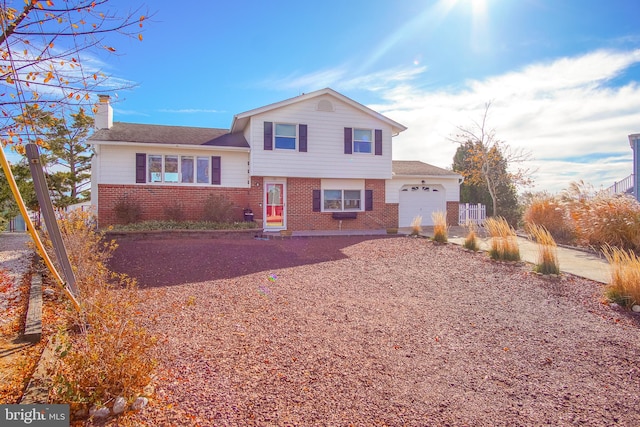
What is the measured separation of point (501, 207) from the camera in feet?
70.0

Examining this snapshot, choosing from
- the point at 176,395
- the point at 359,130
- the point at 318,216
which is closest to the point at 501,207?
the point at 359,130

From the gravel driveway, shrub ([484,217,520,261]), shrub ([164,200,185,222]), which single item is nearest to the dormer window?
shrub ([164,200,185,222])

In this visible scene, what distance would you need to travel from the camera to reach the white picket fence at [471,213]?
19516mm

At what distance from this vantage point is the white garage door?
716 inches

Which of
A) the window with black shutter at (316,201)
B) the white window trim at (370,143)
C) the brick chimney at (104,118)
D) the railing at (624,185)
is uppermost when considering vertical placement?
the brick chimney at (104,118)

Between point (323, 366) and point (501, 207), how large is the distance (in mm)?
21144

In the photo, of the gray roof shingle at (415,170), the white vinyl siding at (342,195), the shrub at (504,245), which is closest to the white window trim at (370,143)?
the white vinyl siding at (342,195)

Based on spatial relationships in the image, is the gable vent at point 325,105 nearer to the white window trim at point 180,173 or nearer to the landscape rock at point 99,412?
the white window trim at point 180,173

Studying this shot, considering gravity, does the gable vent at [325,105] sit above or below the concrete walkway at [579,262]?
above

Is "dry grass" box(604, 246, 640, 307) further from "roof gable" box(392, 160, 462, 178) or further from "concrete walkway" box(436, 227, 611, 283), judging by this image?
"roof gable" box(392, 160, 462, 178)

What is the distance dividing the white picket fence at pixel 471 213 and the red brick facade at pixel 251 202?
456cm

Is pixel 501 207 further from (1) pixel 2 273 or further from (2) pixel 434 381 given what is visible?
(1) pixel 2 273

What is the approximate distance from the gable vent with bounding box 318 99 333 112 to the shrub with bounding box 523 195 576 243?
9.51 metres

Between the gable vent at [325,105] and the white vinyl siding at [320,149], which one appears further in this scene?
the gable vent at [325,105]
